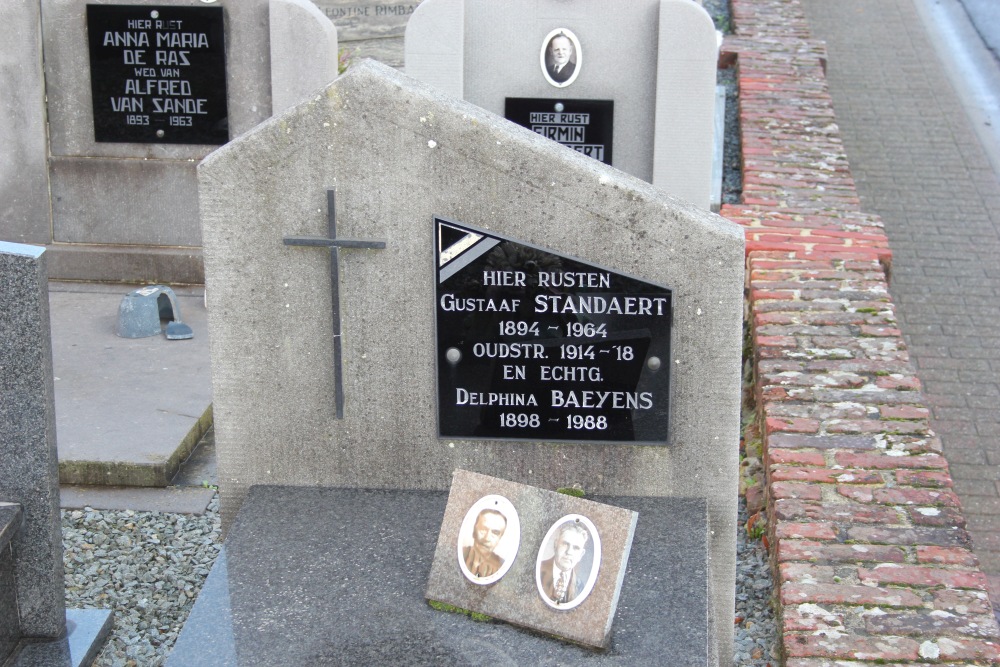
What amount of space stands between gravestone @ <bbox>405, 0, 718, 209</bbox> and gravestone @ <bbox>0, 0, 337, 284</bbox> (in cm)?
77

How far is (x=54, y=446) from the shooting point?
3.56 m

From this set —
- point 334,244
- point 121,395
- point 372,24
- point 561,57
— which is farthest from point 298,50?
point 372,24

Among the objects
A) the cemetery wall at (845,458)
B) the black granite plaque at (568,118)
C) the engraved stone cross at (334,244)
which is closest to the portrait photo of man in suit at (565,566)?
the engraved stone cross at (334,244)

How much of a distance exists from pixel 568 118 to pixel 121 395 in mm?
3001

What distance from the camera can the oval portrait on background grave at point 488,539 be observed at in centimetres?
310

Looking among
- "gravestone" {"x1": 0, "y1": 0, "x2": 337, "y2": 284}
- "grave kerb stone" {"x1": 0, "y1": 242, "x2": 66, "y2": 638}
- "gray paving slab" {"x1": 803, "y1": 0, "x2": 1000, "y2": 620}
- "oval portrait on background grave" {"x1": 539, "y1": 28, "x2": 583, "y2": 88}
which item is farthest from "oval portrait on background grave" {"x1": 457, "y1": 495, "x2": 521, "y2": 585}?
"gravestone" {"x1": 0, "y1": 0, "x2": 337, "y2": 284}

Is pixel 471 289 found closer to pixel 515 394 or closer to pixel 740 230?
pixel 515 394

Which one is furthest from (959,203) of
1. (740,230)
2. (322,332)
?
(322,332)

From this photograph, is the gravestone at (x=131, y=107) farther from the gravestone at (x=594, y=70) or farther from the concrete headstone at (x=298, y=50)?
the gravestone at (x=594, y=70)

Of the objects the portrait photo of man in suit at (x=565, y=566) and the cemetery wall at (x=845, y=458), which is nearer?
the portrait photo of man in suit at (x=565, y=566)

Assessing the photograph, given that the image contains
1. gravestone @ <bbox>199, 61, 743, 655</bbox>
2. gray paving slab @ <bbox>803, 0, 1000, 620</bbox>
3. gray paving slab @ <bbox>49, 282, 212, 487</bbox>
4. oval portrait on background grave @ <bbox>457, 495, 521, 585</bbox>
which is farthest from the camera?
gray paving slab @ <bbox>803, 0, 1000, 620</bbox>

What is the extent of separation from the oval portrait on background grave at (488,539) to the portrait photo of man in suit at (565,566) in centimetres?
10

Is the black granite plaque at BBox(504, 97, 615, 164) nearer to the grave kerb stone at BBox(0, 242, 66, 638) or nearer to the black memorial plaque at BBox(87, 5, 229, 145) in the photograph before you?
the black memorial plaque at BBox(87, 5, 229, 145)

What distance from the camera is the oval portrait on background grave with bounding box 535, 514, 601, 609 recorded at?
3.01 metres
